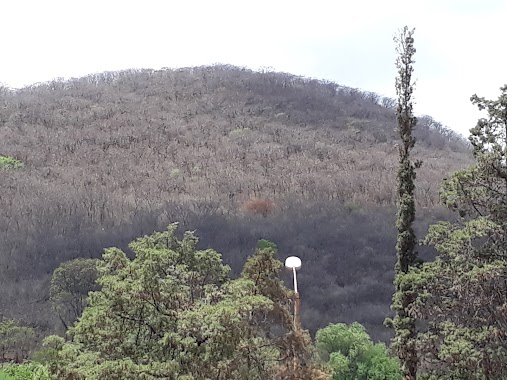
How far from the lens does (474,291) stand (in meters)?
8.55

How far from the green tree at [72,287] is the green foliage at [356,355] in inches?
381

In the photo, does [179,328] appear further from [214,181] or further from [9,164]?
[9,164]

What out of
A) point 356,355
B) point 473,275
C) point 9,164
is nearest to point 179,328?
point 473,275

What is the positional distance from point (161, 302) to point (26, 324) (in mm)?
20105

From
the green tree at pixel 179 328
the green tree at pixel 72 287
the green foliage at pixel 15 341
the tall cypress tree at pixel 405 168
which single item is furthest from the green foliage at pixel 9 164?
the green tree at pixel 179 328

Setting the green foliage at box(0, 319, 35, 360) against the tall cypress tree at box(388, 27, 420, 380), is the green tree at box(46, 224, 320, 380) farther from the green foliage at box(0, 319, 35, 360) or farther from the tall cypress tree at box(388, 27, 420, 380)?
the green foliage at box(0, 319, 35, 360)

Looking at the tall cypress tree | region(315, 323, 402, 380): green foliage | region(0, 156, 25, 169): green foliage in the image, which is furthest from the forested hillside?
the tall cypress tree

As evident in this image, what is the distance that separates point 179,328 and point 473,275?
446cm

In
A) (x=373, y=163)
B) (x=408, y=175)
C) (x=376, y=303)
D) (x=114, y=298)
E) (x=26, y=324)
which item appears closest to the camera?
(x=114, y=298)

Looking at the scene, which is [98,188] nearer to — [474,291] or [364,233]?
[364,233]

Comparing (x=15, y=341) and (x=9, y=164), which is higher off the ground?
(x=9, y=164)

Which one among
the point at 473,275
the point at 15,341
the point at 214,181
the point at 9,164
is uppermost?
the point at 473,275

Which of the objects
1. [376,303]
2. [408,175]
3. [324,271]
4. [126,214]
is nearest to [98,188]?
[126,214]

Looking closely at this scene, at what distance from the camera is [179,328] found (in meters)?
6.17
